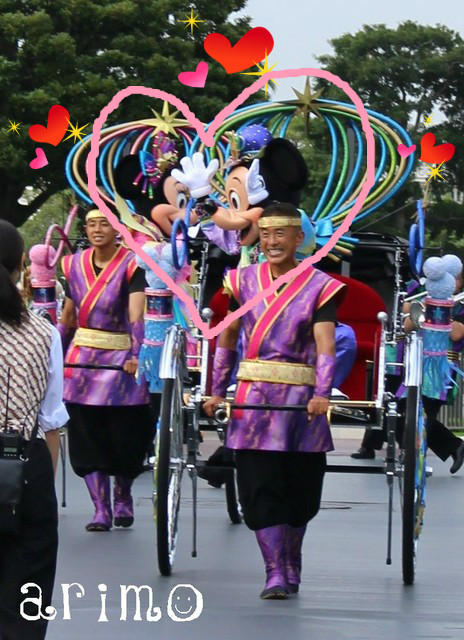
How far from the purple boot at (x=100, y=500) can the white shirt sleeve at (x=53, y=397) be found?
500cm

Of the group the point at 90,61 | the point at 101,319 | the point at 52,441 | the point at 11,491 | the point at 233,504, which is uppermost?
the point at 90,61

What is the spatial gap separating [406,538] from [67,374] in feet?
A: 10.1

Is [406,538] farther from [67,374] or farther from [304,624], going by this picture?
[67,374]

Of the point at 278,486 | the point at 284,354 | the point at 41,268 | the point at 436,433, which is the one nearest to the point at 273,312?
the point at 284,354

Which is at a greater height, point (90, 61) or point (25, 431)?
point (90, 61)

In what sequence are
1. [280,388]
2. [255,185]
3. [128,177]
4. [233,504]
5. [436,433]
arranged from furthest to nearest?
1. [436,433]
2. [233,504]
3. [128,177]
4. [255,185]
5. [280,388]

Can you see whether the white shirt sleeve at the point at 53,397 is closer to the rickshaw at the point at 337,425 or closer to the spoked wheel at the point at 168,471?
the rickshaw at the point at 337,425

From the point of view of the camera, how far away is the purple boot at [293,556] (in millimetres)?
9094

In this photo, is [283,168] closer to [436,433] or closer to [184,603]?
[184,603]

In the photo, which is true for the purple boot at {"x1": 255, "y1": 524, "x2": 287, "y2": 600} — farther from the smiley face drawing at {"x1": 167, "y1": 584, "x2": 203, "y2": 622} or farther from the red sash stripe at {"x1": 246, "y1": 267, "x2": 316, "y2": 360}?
the red sash stripe at {"x1": 246, "y1": 267, "x2": 316, "y2": 360}

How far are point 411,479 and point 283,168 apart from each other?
1.95m

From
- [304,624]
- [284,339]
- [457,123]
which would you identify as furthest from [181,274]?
[457,123]

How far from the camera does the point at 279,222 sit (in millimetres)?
9117

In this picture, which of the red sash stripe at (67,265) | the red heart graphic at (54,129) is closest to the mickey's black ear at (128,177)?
the red sash stripe at (67,265)
